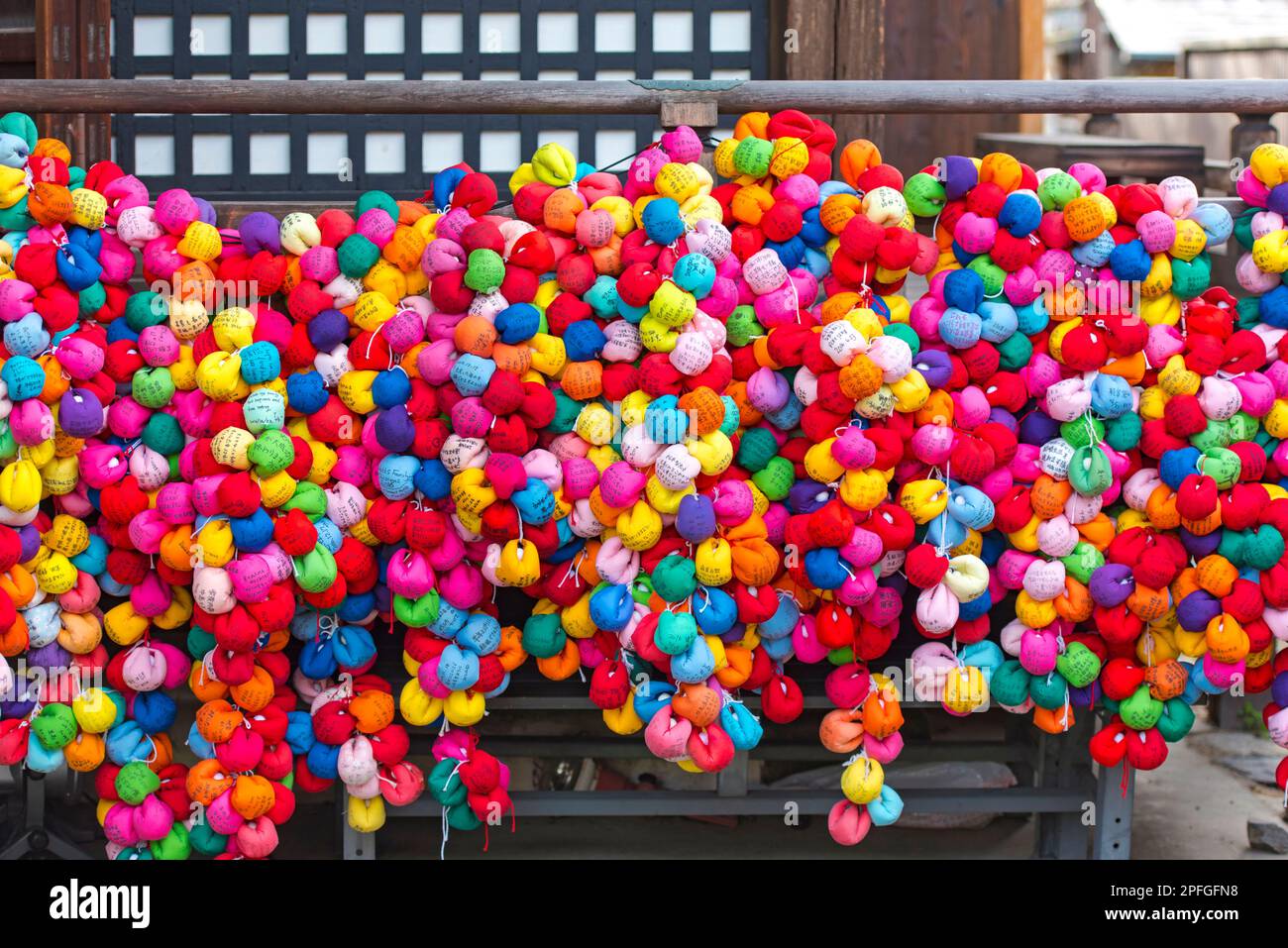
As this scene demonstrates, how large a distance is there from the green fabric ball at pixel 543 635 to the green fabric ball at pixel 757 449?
48 centimetres

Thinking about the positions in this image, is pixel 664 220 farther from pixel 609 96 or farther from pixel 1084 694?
pixel 1084 694

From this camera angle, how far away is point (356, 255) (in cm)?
271

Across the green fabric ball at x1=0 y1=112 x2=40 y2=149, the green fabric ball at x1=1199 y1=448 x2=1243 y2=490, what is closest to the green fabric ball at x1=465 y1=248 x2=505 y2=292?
the green fabric ball at x1=0 y1=112 x2=40 y2=149

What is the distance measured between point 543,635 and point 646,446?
45cm

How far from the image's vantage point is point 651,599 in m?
2.71

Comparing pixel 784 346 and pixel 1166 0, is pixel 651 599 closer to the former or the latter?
pixel 784 346

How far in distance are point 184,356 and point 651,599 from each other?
0.98 m

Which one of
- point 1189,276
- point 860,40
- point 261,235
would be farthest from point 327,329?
point 860,40

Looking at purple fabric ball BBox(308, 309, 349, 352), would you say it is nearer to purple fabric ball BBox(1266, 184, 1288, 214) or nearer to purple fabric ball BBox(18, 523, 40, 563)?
purple fabric ball BBox(18, 523, 40, 563)

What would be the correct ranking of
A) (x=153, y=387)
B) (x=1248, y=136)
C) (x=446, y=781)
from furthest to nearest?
(x=1248, y=136) < (x=446, y=781) < (x=153, y=387)

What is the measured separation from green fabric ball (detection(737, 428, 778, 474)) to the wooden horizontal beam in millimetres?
649

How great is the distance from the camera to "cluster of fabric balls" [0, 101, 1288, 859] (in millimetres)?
2637

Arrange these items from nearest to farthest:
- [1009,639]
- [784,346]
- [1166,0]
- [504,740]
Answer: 1. [784,346]
2. [1009,639]
3. [504,740]
4. [1166,0]

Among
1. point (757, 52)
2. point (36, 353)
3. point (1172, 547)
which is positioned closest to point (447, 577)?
point (36, 353)
